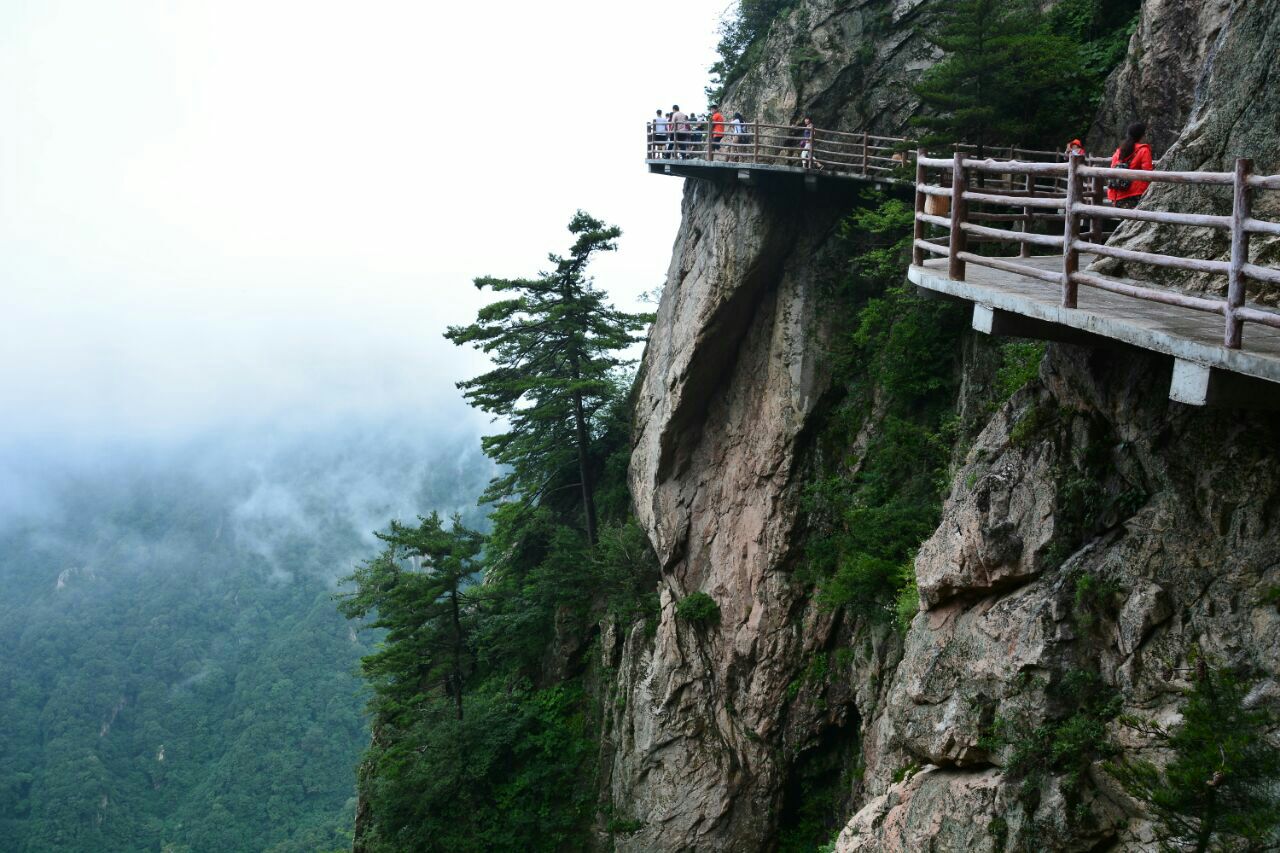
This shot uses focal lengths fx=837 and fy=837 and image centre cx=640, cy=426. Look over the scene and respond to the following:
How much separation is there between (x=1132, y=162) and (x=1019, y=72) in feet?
21.3

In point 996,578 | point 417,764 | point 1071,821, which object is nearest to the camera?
point 1071,821

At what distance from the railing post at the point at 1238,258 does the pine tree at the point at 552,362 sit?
17460 millimetres

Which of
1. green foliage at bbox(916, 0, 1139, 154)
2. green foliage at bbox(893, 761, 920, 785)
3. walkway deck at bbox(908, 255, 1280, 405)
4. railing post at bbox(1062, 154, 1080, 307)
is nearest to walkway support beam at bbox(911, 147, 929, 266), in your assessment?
walkway deck at bbox(908, 255, 1280, 405)

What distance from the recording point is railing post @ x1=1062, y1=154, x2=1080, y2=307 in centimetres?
528

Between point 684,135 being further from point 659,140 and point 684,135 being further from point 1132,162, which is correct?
point 1132,162

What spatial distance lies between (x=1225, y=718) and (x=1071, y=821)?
1.92 metres

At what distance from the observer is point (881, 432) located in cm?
1517

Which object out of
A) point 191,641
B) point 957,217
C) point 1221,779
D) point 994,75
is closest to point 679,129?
point 994,75

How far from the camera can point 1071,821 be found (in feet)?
19.9

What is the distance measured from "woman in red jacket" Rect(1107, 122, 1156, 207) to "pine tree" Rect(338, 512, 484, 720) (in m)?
16.2

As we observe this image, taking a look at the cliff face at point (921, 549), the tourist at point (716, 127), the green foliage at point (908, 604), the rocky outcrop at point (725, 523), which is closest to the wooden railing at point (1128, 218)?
the cliff face at point (921, 549)

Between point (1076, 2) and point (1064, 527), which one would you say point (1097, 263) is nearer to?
point (1064, 527)

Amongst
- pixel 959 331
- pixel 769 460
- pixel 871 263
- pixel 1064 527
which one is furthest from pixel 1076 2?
pixel 1064 527

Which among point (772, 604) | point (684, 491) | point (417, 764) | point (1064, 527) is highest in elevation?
point (1064, 527)
